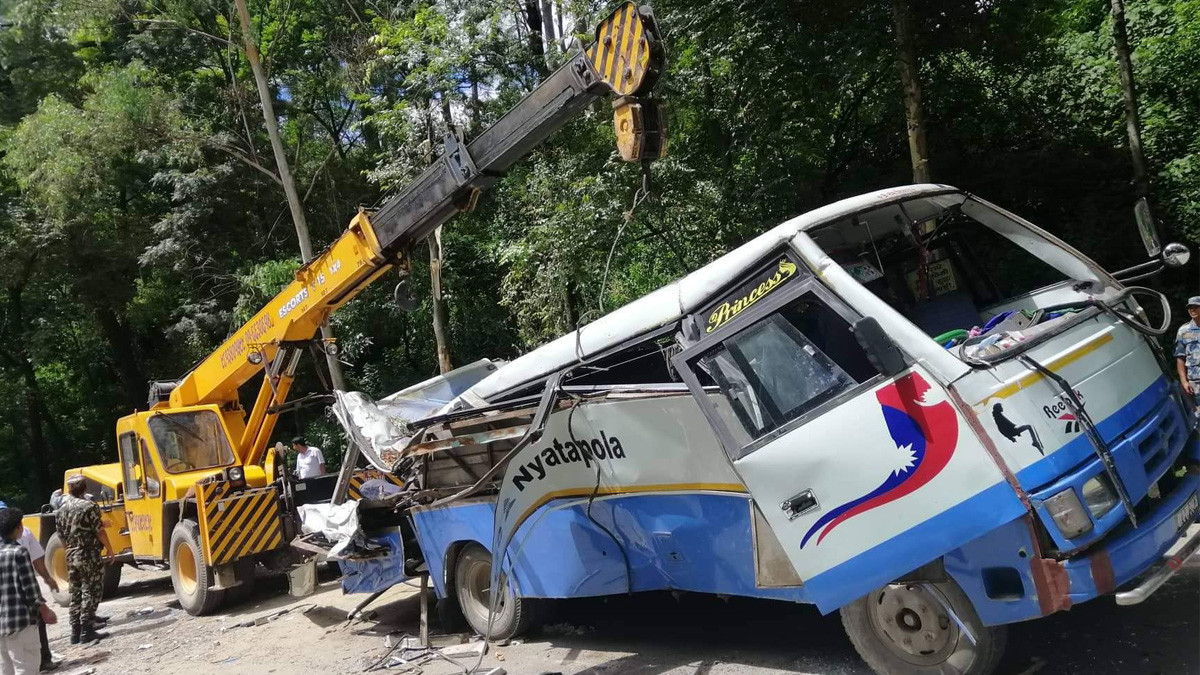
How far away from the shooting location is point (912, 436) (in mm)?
4176

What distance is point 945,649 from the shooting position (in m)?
4.45

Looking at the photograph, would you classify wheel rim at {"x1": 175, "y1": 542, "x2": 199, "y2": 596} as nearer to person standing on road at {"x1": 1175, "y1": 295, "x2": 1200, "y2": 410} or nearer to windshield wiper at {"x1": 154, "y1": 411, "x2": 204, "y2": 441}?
windshield wiper at {"x1": 154, "y1": 411, "x2": 204, "y2": 441}

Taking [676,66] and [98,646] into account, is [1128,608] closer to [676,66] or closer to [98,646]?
[98,646]

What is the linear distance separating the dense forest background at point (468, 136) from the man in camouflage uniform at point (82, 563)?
589 cm

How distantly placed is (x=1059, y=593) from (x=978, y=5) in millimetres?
9308

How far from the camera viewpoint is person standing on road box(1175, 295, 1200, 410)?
778 cm

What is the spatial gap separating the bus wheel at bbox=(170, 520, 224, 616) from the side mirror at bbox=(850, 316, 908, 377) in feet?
27.9

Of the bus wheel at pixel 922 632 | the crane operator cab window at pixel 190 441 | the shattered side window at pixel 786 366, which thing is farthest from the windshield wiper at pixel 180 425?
the bus wheel at pixel 922 632

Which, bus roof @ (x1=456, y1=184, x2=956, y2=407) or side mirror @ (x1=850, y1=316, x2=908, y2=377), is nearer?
side mirror @ (x1=850, y1=316, x2=908, y2=377)

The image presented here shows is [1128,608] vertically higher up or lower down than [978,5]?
lower down

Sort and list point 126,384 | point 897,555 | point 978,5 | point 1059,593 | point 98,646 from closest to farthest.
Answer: point 1059,593 < point 897,555 < point 98,646 < point 978,5 < point 126,384

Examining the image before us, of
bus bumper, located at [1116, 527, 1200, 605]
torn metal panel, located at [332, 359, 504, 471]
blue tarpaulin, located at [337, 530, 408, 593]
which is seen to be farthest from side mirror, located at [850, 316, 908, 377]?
blue tarpaulin, located at [337, 530, 408, 593]

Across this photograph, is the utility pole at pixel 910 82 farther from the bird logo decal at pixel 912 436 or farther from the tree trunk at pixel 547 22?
the tree trunk at pixel 547 22

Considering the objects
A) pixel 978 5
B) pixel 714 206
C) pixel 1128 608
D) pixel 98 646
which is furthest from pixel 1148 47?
pixel 98 646
